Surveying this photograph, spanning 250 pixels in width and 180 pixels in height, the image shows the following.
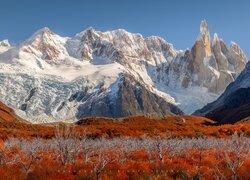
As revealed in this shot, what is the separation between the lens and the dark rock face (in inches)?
6019

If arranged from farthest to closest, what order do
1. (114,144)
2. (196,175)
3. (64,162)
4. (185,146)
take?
(114,144), (185,146), (64,162), (196,175)

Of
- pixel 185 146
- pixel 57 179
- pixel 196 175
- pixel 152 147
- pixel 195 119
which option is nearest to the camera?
pixel 57 179

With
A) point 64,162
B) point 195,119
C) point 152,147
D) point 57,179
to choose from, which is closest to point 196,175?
point 57,179

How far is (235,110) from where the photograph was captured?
168 metres

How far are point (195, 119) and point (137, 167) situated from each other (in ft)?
348

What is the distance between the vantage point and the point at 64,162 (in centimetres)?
2862

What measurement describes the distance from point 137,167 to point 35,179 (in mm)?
7443

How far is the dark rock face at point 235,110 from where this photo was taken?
502 feet

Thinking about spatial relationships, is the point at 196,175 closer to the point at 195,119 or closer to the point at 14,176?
the point at 14,176

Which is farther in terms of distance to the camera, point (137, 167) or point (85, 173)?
point (137, 167)

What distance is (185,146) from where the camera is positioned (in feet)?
146

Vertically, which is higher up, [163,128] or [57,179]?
[163,128]

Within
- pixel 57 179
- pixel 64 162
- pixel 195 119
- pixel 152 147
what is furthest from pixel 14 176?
pixel 195 119

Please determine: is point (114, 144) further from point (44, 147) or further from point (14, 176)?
point (14, 176)
